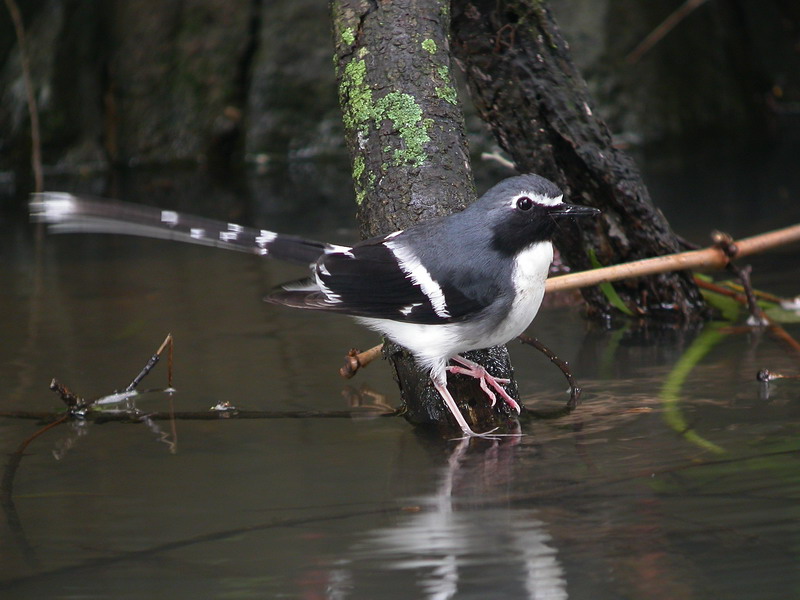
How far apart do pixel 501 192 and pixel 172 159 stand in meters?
7.83

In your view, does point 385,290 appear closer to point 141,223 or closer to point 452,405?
point 452,405

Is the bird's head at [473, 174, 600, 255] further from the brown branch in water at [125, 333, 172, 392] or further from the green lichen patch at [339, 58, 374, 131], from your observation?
the brown branch in water at [125, 333, 172, 392]

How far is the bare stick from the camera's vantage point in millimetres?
4250

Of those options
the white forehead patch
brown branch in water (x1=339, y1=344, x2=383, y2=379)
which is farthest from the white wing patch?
brown branch in water (x1=339, y1=344, x2=383, y2=379)

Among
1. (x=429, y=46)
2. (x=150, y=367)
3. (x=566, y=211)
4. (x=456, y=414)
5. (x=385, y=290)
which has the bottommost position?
(x=456, y=414)

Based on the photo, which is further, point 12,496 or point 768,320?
point 768,320

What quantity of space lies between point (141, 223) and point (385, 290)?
2.74ft

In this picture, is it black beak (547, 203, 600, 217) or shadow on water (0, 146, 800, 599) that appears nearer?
shadow on water (0, 146, 800, 599)

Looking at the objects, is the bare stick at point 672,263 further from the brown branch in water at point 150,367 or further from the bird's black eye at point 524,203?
the brown branch in water at point 150,367

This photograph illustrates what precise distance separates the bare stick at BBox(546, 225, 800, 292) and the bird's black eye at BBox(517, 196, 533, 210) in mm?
774

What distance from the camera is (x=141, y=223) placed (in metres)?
3.51

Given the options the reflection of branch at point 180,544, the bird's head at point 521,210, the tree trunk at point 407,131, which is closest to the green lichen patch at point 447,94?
the tree trunk at point 407,131

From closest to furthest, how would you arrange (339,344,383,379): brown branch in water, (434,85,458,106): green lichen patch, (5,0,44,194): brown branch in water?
(434,85,458,106): green lichen patch
(339,344,383,379): brown branch in water
(5,0,44,194): brown branch in water

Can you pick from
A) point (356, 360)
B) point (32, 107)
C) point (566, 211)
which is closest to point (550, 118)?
point (566, 211)
